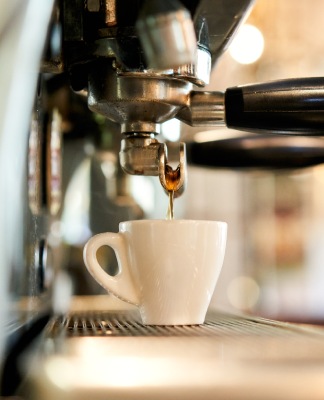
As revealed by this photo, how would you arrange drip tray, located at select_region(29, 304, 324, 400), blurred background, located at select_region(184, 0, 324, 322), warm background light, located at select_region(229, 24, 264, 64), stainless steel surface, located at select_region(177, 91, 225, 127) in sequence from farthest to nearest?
blurred background, located at select_region(184, 0, 324, 322) → warm background light, located at select_region(229, 24, 264, 64) → stainless steel surface, located at select_region(177, 91, 225, 127) → drip tray, located at select_region(29, 304, 324, 400)

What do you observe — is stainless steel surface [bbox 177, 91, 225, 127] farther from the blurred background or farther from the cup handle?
the blurred background

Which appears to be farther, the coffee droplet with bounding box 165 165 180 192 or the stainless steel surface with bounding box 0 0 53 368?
the coffee droplet with bounding box 165 165 180 192

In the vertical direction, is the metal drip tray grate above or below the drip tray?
below

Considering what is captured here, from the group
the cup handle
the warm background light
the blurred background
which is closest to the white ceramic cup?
the cup handle

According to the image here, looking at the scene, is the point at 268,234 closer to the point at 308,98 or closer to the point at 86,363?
the point at 308,98

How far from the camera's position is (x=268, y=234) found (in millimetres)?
2162

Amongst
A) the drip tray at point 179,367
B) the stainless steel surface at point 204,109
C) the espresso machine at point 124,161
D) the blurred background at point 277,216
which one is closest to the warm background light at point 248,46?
the blurred background at point 277,216

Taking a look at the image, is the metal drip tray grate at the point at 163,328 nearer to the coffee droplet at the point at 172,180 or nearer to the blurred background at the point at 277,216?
the coffee droplet at the point at 172,180

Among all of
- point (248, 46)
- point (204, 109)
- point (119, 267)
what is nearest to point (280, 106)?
point (204, 109)

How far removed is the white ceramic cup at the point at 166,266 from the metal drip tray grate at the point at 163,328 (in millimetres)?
14

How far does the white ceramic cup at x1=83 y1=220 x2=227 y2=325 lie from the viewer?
473mm

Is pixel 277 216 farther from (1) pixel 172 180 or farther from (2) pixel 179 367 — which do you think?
(2) pixel 179 367

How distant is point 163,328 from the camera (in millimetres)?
462

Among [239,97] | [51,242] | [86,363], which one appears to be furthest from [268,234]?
[86,363]
